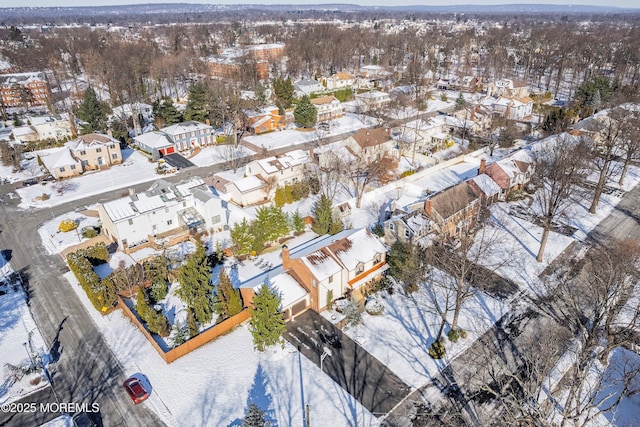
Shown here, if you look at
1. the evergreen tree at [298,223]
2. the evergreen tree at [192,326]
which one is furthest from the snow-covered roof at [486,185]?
the evergreen tree at [192,326]

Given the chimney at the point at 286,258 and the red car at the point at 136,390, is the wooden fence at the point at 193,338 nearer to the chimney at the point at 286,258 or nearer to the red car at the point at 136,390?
the red car at the point at 136,390

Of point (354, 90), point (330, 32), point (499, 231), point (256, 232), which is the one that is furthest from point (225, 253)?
point (330, 32)

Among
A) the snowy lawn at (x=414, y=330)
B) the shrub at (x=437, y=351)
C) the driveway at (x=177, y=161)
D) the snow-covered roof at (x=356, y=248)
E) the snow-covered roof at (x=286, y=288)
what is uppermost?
the snow-covered roof at (x=356, y=248)

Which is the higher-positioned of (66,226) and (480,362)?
(66,226)

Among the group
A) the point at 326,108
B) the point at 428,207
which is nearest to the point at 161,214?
the point at 428,207

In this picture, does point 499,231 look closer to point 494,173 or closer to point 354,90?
point 494,173

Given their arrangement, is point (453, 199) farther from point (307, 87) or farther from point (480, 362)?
point (307, 87)
